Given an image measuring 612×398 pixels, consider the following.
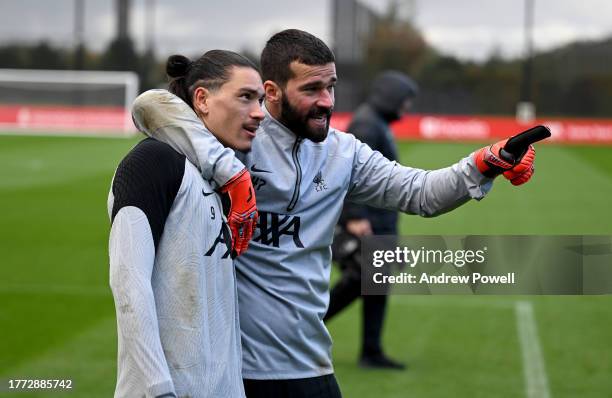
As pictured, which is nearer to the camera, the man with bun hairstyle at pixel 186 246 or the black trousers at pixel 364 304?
the man with bun hairstyle at pixel 186 246

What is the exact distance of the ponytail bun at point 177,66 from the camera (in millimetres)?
3109

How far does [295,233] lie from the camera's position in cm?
343

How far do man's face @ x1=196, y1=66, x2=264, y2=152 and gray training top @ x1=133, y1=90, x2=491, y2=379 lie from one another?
0.32 meters

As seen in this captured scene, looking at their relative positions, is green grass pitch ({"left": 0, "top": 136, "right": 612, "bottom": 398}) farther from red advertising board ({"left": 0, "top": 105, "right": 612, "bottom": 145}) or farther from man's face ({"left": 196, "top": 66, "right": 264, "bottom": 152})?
red advertising board ({"left": 0, "top": 105, "right": 612, "bottom": 145})

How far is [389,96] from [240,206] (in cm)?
504

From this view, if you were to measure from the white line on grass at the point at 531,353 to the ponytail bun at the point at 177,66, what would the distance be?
4457 millimetres

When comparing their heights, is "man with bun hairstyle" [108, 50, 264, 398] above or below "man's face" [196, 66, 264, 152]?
below

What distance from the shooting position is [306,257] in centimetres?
348

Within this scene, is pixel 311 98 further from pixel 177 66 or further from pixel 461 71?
pixel 461 71

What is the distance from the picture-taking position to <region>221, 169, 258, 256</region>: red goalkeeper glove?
2.98 metres

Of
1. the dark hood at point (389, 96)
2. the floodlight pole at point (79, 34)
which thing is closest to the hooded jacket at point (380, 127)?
the dark hood at point (389, 96)

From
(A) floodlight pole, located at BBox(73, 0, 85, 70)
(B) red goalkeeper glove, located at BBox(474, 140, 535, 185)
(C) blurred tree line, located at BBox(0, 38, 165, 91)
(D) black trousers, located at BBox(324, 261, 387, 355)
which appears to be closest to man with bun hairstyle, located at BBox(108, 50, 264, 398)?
(B) red goalkeeper glove, located at BBox(474, 140, 535, 185)

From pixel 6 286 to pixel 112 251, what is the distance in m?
7.92

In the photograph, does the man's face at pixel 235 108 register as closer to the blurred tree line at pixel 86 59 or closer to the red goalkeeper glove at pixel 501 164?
the red goalkeeper glove at pixel 501 164
